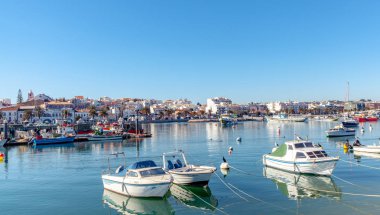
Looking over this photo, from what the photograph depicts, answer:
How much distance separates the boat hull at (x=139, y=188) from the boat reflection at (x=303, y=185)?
26.3 feet

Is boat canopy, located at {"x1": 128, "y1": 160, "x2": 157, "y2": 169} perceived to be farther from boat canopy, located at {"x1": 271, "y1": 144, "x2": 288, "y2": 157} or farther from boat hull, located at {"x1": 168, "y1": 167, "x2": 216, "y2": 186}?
boat canopy, located at {"x1": 271, "y1": 144, "x2": 288, "y2": 157}

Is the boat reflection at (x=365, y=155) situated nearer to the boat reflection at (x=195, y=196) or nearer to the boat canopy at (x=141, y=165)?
the boat reflection at (x=195, y=196)

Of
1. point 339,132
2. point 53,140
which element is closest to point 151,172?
point 339,132

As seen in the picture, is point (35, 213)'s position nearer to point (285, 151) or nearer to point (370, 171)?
point (285, 151)

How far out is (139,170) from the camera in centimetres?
2298

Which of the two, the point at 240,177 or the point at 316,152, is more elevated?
the point at 316,152

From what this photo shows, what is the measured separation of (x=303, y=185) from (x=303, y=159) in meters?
3.48

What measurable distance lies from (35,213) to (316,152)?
21.2 metres

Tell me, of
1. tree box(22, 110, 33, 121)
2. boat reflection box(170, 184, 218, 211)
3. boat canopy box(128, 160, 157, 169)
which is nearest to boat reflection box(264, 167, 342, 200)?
boat reflection box(170, 184, 218, 211)

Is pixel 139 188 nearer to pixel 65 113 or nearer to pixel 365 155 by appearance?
pixel 365 155

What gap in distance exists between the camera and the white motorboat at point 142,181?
72.6ft

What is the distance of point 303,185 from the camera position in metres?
25.8

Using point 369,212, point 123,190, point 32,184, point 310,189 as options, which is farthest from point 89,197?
point 369,212

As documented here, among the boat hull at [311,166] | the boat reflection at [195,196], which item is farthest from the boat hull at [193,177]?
the boat hull at [311,166]
